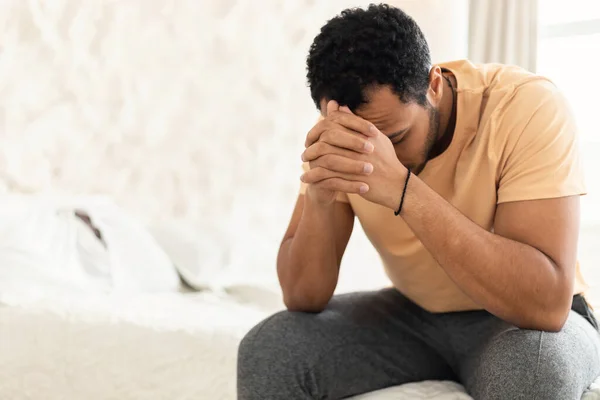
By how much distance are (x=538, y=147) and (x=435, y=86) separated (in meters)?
0.21

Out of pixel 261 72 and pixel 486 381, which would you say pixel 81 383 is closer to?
Answer: pixel 486 381

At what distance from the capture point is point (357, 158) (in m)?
1.08

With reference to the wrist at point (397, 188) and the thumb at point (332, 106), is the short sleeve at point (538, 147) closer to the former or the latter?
the wrist at point (397, 188)

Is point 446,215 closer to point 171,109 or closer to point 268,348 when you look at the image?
point 268,348

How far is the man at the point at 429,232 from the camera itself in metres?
1.02

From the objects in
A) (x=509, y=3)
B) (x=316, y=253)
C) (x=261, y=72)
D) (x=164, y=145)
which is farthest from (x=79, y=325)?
(x=509, y=3)

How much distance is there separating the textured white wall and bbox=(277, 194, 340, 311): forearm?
721 millimetres

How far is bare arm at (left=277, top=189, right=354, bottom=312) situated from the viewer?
Answer: 4.04 ft

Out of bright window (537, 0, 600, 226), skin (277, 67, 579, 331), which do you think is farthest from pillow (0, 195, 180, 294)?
bright window (537, 0, 600, 226)

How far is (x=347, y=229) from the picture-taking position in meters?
1.34

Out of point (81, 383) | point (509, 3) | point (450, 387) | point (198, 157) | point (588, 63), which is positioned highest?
point (509, 3)

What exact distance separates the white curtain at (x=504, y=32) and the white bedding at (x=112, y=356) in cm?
132

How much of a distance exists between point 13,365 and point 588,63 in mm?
1881

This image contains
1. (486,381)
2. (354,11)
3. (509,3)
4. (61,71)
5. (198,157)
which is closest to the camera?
(486,381)
